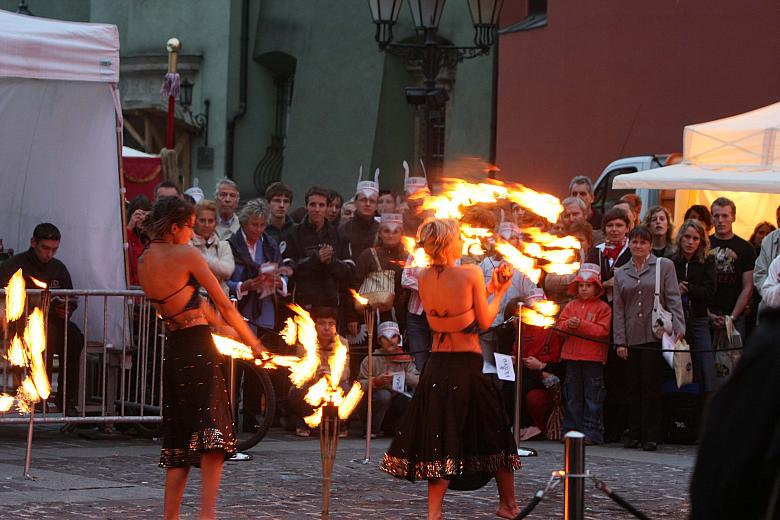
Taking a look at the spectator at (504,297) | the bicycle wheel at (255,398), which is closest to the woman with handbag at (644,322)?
the spectator at (504,297)

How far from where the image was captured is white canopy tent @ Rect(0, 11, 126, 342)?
38.7 ft

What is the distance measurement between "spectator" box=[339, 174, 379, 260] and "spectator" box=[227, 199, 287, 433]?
94 cm

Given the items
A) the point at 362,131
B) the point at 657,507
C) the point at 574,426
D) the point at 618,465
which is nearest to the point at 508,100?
the point at 362,131

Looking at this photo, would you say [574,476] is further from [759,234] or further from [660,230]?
[759,234]

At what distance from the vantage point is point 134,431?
12836 mm

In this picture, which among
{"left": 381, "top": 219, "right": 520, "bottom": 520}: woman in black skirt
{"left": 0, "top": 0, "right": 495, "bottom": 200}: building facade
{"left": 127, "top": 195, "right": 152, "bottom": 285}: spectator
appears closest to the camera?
{"left": 381, "top": 219, "right": 520, "bottom": 520}: woman in black skirt

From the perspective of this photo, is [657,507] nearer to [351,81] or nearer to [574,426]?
[574,426]

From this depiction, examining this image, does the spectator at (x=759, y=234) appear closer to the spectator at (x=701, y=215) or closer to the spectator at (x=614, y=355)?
the spectator at (x=701, y=215)

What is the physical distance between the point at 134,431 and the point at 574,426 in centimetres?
377

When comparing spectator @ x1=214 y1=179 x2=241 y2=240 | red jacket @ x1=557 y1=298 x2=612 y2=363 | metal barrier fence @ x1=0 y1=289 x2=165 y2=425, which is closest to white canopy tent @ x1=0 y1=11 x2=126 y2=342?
metal barrier fence @ x1=0 y1=289 x2=165 y2=425

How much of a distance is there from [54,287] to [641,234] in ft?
16.0

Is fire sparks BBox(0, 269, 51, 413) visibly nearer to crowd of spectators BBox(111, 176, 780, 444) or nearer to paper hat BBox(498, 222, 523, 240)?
crowd of spectators BBox(111, 176, 780, 444)

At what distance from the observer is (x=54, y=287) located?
12.3 m

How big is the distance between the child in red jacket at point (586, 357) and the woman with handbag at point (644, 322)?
0.15 metres
